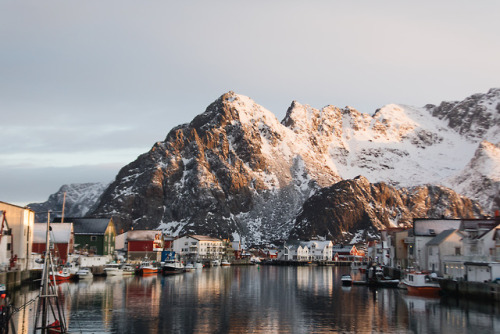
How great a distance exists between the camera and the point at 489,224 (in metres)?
88.8

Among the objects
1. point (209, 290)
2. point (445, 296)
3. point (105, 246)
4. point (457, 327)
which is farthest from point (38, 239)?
point (457, 327)

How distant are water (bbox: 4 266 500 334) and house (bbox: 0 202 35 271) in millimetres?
9293

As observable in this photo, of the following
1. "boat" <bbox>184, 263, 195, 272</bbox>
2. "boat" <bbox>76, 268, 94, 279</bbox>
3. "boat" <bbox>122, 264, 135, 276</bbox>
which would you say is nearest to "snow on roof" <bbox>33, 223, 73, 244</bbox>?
"boat" <bbox>76, 268, 94, 279</bbox>

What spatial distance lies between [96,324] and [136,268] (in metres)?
83.1

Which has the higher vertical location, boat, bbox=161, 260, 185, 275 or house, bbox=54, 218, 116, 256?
house, bbox=54, 218, 116, 256

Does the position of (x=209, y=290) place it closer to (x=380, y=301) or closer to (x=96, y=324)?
(x=380, y=301)

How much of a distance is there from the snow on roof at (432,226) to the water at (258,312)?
1959 cm

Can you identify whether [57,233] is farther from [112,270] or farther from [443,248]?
[443,248]

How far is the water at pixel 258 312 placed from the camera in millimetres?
51094

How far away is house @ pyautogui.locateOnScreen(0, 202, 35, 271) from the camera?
85.9 meters

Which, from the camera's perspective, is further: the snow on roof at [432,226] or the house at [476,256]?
the snow on roof at [432,226]

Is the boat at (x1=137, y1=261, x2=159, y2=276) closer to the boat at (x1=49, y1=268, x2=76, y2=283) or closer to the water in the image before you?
the boat at (x1=49, y1=268, x2=76, y2=283)

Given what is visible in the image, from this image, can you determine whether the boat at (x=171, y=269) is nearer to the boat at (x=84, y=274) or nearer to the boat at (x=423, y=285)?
the boat at (x=84, y=274)

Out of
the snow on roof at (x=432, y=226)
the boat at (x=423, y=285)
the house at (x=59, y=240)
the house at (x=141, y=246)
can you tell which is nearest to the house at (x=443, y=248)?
the boat at (x=423, y=285)
